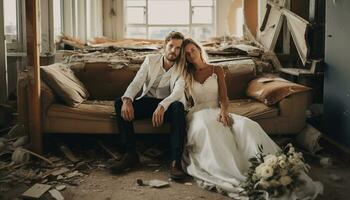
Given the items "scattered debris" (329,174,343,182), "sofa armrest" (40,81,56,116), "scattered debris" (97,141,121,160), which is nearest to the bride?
"scattered debris" (329,174,343,182)

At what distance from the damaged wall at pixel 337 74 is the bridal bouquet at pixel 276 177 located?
113cm

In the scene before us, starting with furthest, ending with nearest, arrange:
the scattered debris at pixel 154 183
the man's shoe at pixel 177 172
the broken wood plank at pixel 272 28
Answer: the broken wood plank at pixel 272 28
the man's shoe at pixel 177 172
the scattered debris at pixel 154 183

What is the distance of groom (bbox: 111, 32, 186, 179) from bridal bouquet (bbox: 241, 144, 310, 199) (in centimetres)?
66

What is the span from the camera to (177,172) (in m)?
2.98

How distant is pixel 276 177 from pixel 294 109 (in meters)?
1.24

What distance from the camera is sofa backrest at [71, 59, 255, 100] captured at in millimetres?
4062

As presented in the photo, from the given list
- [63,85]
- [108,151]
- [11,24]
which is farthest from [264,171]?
[11,24]

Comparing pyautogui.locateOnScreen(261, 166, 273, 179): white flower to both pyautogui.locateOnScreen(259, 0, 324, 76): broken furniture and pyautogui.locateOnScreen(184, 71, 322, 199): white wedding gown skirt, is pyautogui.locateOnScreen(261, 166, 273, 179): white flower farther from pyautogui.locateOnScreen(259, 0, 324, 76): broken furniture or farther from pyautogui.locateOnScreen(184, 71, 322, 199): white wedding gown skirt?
pyautogui.locateOnScreen(259, 0, 324, 76): broken furniture

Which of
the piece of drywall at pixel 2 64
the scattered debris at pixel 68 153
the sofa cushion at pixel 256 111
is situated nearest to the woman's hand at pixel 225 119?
the sofa cushion at pixel 256 111

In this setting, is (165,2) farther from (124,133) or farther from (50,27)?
(124,133)

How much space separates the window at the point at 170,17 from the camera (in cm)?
938

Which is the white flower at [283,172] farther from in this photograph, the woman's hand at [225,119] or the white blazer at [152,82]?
the white blazer at [152,82]

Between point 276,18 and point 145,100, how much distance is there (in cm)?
263

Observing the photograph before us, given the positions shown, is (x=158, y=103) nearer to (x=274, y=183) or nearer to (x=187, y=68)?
(x=187, y=68)
